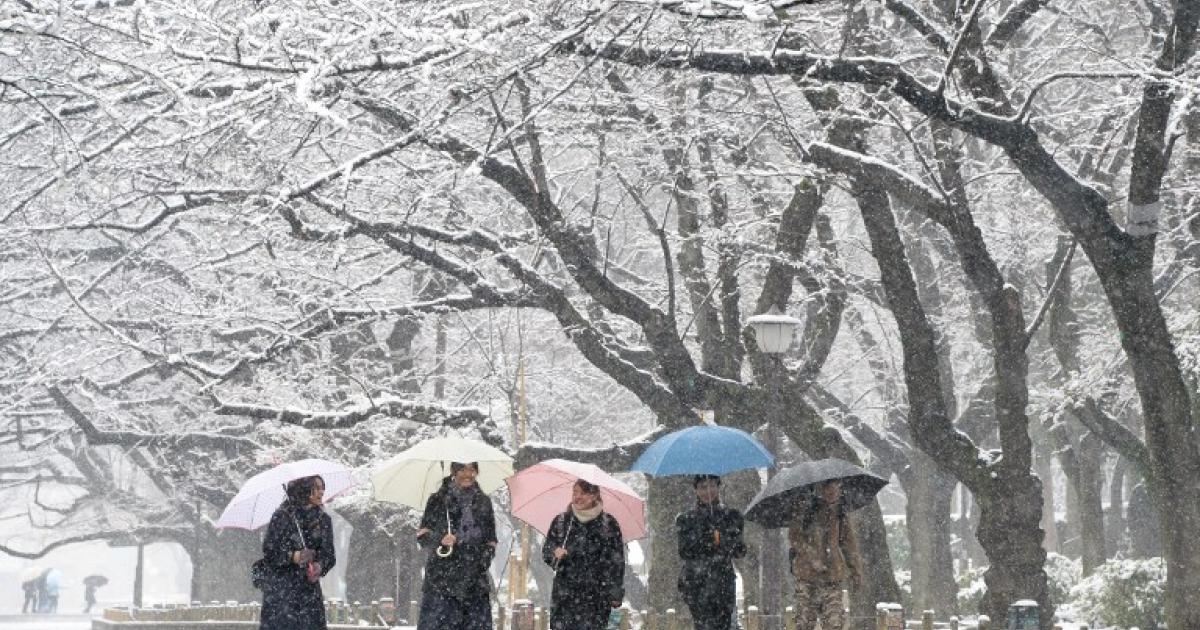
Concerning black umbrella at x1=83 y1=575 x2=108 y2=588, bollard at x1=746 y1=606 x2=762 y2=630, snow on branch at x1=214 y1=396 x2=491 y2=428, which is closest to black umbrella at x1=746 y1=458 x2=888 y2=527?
bollard at x1=746 y1=606 x2=762 y2=630

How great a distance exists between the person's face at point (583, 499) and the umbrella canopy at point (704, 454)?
608 millimetres

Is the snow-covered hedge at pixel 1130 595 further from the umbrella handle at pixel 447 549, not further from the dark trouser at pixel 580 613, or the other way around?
the umbrella handle at pixel 447 549

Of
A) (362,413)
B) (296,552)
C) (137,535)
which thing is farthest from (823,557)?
(137,535)

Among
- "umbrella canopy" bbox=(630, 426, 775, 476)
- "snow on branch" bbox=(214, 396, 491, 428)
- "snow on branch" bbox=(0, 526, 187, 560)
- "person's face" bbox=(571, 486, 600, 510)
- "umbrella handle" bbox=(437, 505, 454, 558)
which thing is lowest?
"umbrella handle" bbox=(437, 505, 454, 558)

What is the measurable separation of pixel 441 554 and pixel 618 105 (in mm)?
8211

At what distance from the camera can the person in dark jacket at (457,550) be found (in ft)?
35.8

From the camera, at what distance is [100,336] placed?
2348cm

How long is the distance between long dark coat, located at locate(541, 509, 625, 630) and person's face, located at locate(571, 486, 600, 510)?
11cm

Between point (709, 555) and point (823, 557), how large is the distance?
0.88m

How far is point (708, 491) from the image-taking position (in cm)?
1134

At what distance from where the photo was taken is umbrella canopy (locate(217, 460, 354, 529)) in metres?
11.1

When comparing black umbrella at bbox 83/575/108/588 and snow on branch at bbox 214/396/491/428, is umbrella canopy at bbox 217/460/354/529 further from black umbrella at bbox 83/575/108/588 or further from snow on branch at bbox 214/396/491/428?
black umbrella at bbox 83/575/108/588

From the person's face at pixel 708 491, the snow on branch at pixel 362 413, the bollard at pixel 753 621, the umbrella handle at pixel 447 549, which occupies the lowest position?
the bollard at pixel 753 621

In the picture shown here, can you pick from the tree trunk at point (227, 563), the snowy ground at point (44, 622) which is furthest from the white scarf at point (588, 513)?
the snowy ground at point (44, 622)
